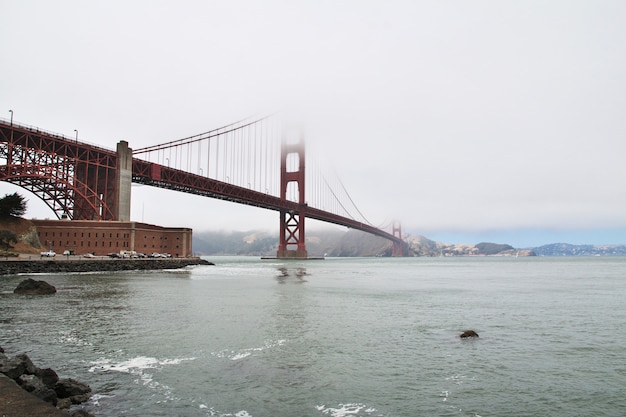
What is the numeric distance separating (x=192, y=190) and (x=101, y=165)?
1674 centimetres

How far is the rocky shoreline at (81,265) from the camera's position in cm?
4293

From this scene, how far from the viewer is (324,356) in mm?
13453

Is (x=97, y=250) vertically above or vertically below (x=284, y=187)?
below

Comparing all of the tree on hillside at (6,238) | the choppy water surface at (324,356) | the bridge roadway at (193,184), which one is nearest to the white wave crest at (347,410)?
the choppy water surface at (324,356)

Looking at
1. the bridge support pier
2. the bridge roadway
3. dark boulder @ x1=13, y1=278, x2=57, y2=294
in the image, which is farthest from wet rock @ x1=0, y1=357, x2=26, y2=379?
the bridge roadway

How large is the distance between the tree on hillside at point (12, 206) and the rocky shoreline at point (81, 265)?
1363 centimetres

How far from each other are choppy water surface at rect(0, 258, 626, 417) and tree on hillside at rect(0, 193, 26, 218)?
38.4 meters

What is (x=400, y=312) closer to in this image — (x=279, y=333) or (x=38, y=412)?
(x=279, y=333)

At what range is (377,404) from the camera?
31.1 ft

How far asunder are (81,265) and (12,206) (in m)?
15.9

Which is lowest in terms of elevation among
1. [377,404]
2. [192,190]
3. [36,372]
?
[377,404]

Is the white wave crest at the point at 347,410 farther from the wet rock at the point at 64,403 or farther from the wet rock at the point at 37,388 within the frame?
the wet rock at the point at 37,388

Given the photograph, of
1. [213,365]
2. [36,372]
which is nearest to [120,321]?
[213,365]

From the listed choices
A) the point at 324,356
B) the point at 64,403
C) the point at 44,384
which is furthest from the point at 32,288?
the point at 64,403
